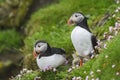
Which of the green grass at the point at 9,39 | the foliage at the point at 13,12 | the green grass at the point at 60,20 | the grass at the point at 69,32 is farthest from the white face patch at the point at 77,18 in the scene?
the foliage at the point at 13,12

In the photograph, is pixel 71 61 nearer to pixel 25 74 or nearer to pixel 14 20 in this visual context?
pixel 25 74

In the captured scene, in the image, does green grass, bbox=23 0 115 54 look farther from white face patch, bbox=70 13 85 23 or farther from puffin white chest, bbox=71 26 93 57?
puffin white chest, bbox=71 26 93 57

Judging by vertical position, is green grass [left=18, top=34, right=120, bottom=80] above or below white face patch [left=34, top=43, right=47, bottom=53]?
below

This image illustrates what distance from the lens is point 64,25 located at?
14117 mm

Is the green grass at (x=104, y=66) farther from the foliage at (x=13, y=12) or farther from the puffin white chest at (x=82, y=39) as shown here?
the foliage at (x=13, y=12)

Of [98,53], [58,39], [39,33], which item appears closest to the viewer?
[98,53]

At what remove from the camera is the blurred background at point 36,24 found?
40.3 feet

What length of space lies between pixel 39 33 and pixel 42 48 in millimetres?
4366

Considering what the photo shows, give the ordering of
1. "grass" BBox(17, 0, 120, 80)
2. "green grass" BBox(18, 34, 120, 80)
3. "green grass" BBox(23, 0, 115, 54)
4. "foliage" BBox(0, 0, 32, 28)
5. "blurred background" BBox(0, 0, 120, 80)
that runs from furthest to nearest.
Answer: "foliage" BBox(0, 0, 32, 28) < "green grass" BBox(23, 0, 115, 54) < "blurred background" BBox(0, 0, 120, 80) < "grass" BBox(17, 0, 120, 80) < "green grass" BBox(18, 34, 120, 80)

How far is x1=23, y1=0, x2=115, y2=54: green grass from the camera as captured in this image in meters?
12.9

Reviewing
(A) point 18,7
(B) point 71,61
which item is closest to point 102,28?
(B) point 71,61

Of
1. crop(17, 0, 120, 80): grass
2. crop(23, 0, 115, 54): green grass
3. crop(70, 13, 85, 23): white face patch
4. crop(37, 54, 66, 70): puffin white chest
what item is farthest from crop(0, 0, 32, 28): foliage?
crop(37, 54, 66, 70): puffin white chest

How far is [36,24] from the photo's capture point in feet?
51.5

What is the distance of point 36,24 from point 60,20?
0.86 metres
